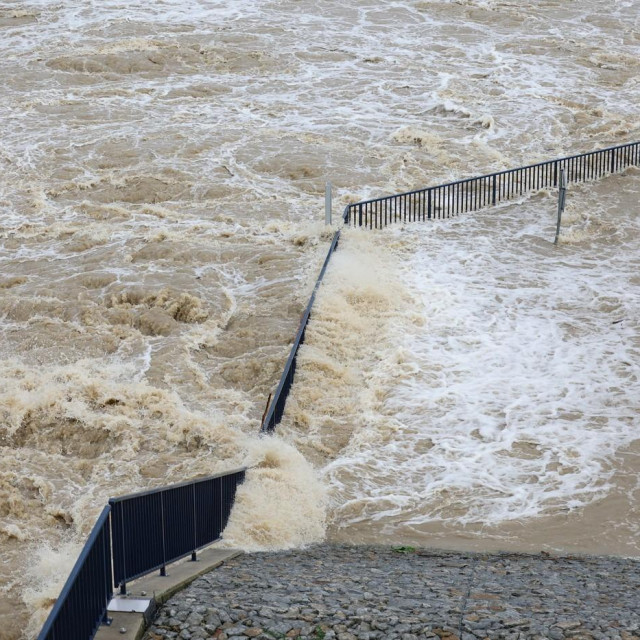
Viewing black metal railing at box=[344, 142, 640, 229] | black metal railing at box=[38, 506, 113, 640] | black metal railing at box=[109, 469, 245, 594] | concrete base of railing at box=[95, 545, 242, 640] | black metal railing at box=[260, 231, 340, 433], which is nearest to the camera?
black metal railing at box=[38, 506, 113, 640]

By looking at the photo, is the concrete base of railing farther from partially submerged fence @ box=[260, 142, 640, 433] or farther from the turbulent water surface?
partially submerged fence @ box=[260, 142, 640, 433]

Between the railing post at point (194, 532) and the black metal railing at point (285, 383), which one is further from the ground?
the railing post at point (194, 532)

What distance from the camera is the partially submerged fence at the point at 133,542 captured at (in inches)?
302

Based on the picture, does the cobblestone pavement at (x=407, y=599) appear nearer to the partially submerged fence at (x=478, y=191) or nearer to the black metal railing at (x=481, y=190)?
the partially submerged fence at (x=478, y=191)

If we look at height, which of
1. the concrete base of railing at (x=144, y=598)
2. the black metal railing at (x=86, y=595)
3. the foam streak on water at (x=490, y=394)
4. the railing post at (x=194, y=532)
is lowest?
the foam streak on water at (x=490, y=394)

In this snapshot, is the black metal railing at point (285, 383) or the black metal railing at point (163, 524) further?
the black metal railing at point (285, 383)

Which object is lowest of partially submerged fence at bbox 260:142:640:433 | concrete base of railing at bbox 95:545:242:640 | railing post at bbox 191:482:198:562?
partially submerged fence at bbox 260:142:640:433

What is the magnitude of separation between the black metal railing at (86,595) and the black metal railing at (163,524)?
1.02 ft

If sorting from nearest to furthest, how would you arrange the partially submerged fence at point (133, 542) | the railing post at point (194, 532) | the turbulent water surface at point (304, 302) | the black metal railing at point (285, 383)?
the partially submerged fence at point (133, 542) < the railing post at point (194, 532) < the turbulent water surface at point (304, 302) < the black metal railing at point (285, 383)

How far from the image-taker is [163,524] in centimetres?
1002

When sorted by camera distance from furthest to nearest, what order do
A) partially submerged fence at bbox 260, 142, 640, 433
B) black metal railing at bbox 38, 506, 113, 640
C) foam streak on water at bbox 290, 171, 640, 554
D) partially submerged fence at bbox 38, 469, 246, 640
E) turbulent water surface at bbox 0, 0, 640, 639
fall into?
partially submerged fence at bbox 260, 142, 640, 433
turbulent water surface at bbox 0, 0, 640, 639
foam streak on water at bbox 290, 171, 640, 554
partially submerged fence at bbox 38, 469, 246, 640
black metal railing at bbox 38, 506, 113, 640

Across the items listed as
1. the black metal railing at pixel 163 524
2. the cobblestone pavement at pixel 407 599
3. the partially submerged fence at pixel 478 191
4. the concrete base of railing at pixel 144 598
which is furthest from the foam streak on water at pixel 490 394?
the concrete base of railing at pixel 144 598

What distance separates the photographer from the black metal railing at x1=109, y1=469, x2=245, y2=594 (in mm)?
9086

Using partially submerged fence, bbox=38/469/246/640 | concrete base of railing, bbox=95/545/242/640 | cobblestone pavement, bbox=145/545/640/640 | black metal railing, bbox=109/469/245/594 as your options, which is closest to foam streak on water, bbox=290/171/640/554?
cobblestone pavement, bbox=145/545/640/640
